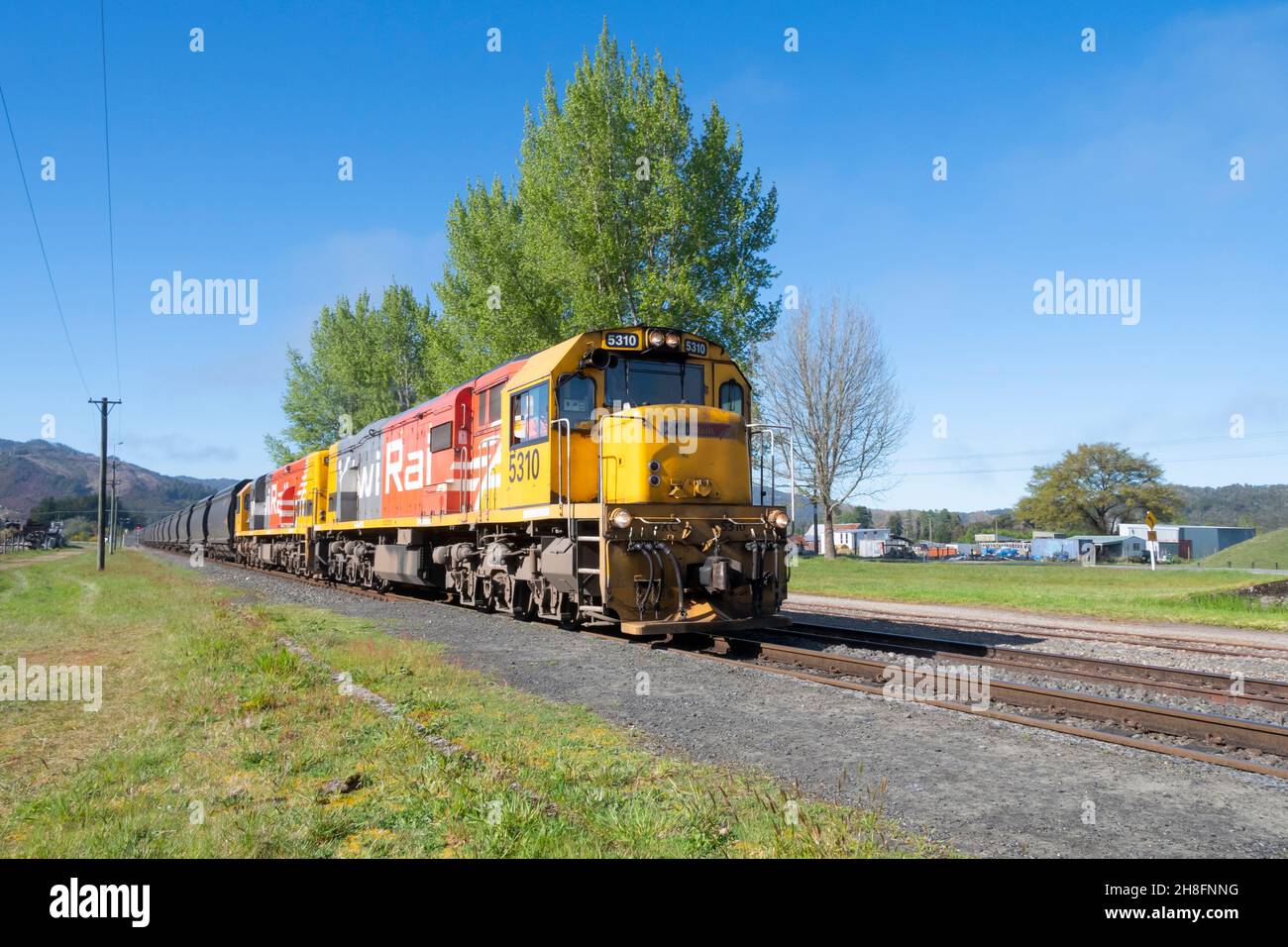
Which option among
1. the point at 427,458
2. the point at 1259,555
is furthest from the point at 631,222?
the point at 1259,555

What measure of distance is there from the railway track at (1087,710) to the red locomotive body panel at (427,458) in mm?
6361

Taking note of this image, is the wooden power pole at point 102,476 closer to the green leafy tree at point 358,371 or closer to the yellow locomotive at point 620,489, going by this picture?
the green leafy tree at point 358,371

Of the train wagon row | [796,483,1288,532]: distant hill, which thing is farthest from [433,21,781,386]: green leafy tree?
[796,483,1288,532]: distant hill

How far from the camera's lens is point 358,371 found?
1954 inches

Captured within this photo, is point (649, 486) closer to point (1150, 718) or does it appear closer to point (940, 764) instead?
point (940, 764)

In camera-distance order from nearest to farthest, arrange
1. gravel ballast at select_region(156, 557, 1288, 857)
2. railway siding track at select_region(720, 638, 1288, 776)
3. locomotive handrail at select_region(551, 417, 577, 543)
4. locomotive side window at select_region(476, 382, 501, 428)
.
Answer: gravel ballast at select_region(156, 557, 1288, 857)
railway siding track at select_region(720, 638, 1288, 776)
locomotive handrail at select_region(551, 417, 577, 543)
locomotive side window at select_region(476, 382, 501, 428)

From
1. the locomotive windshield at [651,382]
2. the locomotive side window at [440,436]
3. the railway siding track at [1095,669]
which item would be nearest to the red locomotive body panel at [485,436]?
the locomotive side window at [440,436]

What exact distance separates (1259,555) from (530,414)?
183ft

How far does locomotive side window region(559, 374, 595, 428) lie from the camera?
11953 millimetres

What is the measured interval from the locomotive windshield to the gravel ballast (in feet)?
12.8

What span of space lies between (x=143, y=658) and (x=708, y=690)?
802cm

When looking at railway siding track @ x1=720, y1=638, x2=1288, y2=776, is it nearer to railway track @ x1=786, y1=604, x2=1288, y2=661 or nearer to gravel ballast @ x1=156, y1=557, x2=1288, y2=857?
gravel ballast @ x1=156, y1=557, x2=1288, y2=857
